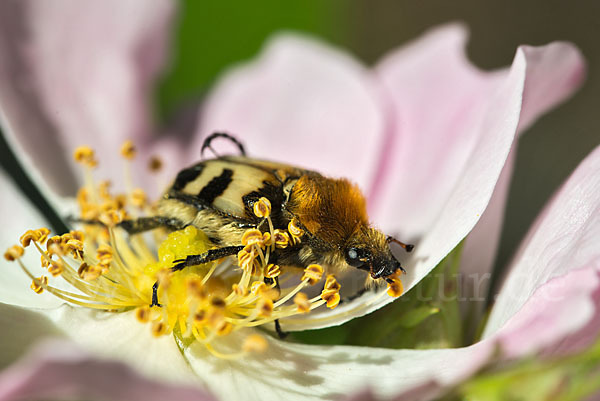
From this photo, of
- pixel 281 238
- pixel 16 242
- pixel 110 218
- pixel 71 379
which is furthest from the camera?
pixel 16 242

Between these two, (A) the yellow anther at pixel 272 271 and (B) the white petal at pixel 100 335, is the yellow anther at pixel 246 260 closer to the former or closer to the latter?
(A) the yellow anther at pixel 272 271

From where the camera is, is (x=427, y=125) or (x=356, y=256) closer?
(x=356, y=256)

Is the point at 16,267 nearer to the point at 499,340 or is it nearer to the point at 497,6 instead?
the point at 499,340

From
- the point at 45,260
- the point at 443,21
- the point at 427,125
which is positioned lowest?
the point at 443,21

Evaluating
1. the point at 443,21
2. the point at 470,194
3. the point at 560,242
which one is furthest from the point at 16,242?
the point at 443,21

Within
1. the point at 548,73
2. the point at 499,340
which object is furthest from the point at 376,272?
the point at 548,73

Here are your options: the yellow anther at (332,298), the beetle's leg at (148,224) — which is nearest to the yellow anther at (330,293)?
the yellow anther at (332,298)

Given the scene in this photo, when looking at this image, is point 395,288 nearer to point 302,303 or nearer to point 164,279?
point 302,303

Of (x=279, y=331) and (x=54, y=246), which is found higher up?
(x=54, y=246)
